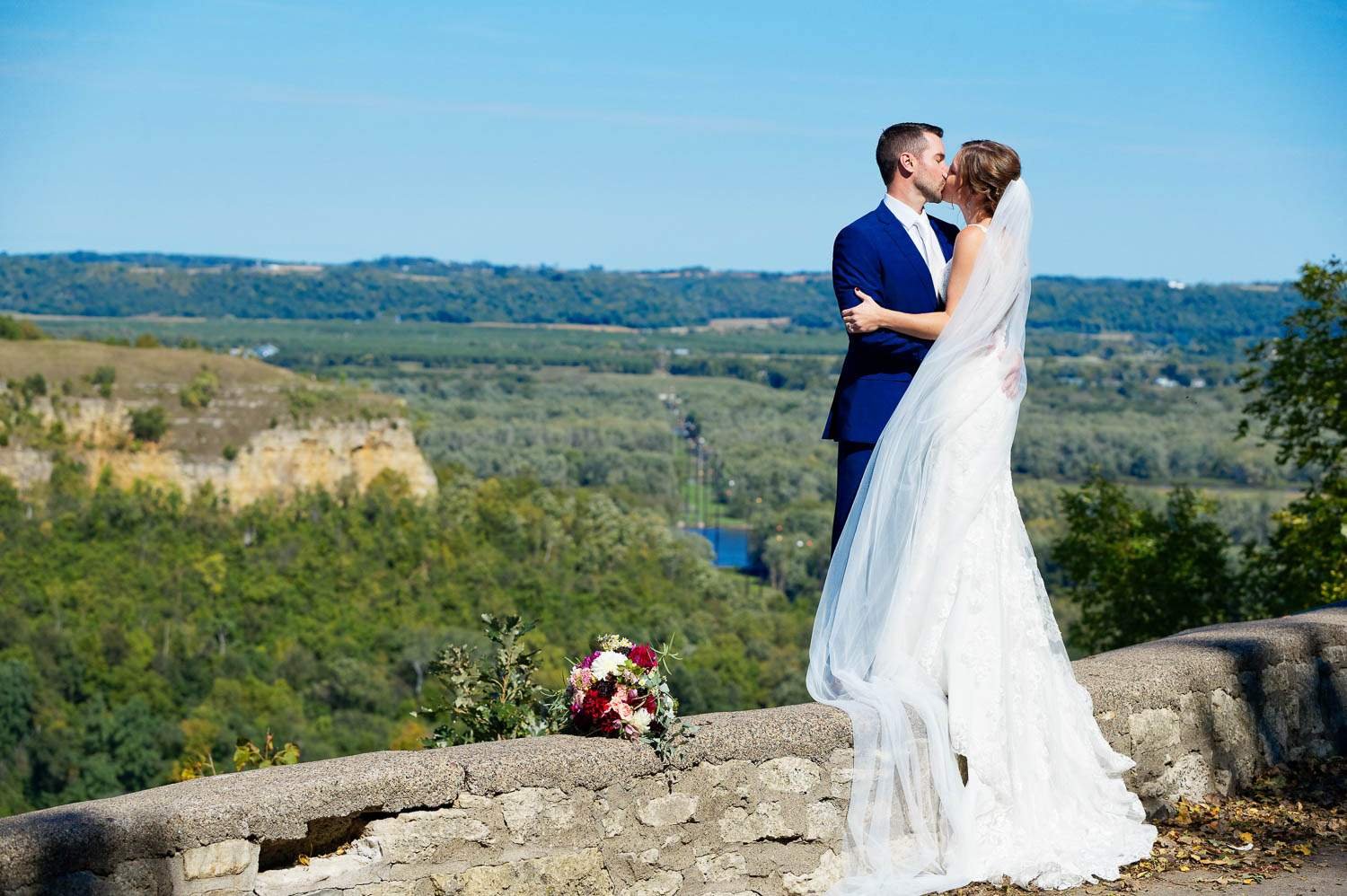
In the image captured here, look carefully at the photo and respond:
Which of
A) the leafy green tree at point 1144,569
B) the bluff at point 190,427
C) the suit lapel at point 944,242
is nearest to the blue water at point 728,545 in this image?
the bluff at point 190,427

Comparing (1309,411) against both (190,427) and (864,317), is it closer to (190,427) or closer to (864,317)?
(864,317)

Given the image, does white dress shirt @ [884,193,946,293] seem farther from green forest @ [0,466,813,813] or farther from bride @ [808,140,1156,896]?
green forest @ [0,466,813,813]

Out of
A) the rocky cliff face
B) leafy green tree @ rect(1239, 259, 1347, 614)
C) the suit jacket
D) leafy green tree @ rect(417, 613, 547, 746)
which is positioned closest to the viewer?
leafy green tree @ rect(417, 613, 547, 746)

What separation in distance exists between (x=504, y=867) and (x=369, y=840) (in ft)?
1.17

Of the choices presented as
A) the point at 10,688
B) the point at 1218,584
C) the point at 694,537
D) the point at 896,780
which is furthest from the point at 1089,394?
the point at 896,780

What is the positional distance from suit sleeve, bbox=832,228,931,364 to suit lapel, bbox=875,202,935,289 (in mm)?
94

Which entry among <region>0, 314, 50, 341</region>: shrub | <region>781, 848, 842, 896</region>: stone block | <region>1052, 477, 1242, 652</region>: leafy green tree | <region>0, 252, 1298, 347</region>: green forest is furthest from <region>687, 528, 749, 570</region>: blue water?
<region>781, 848, 842, 896</region>: stone block

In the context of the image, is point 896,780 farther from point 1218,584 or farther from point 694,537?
point 694,537

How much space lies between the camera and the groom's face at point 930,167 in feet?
15.9

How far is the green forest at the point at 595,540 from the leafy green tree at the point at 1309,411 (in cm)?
5

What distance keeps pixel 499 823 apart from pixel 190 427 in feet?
211

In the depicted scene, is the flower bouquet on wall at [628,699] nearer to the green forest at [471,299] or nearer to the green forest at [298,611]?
the green forest at [298,611]

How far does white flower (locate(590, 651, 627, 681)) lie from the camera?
13.8 ft

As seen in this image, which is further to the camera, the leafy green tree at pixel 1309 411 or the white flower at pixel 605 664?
the leafy green tree at pixel 1309 411
